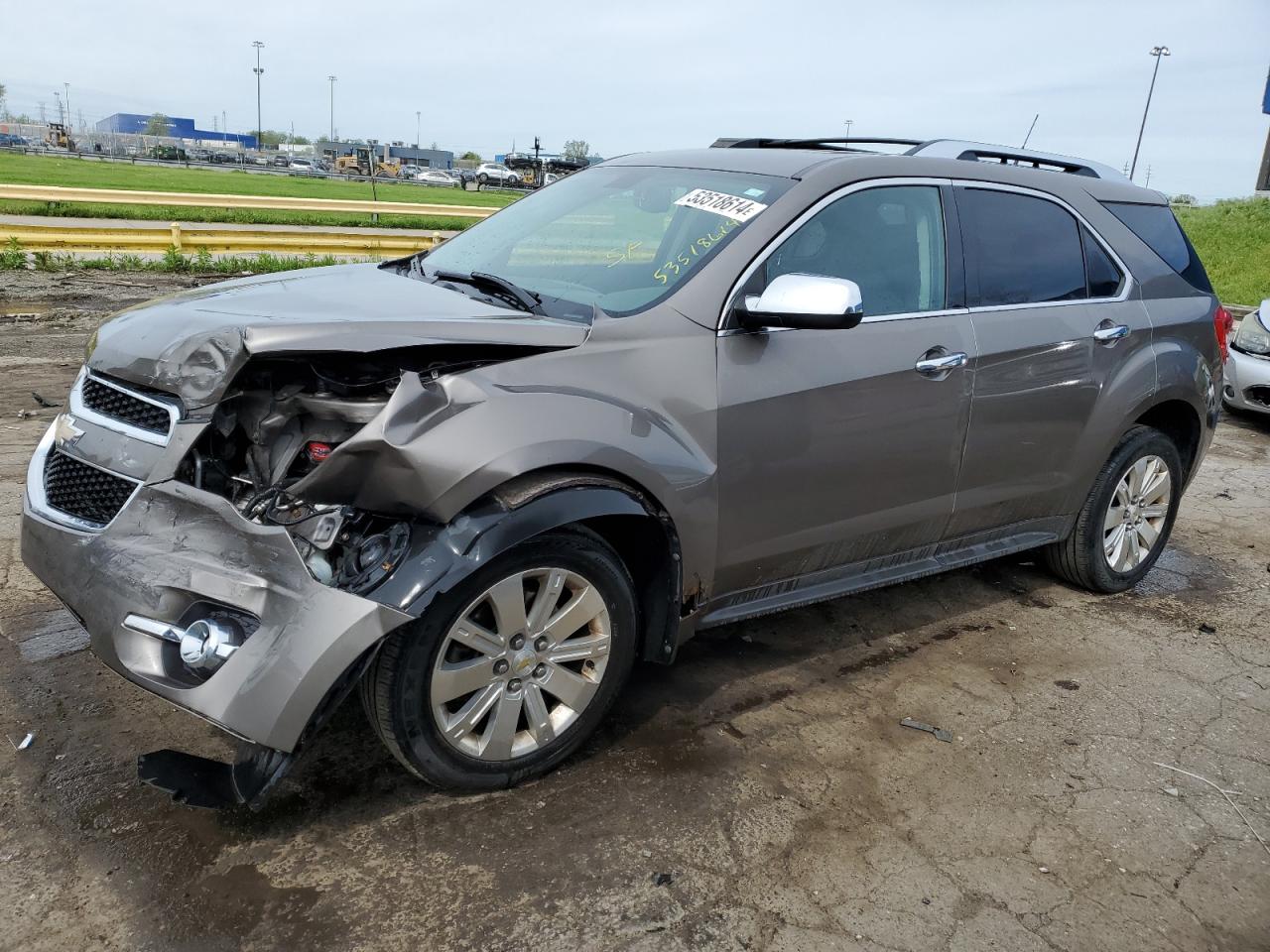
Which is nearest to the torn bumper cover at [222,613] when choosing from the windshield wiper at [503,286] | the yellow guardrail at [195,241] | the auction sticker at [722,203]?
the windshield wiper at [503,286]

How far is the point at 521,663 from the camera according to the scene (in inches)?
115

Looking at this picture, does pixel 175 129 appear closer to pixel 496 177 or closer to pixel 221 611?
pixel 496 177

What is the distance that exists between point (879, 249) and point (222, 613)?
248 centimetres

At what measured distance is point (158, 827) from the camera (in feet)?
9.06

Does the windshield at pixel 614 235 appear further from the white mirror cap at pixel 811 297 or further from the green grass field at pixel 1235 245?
the green grass field at pixel 1235 245

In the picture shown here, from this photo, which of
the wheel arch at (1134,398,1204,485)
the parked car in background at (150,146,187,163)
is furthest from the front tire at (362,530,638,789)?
the parked car in background at (150,146,187,163)

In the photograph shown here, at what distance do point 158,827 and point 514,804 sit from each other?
3.07 feet

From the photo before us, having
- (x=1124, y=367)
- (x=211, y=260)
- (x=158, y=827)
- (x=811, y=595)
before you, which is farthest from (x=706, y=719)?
(x=211, y=260)

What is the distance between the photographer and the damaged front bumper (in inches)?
99.0

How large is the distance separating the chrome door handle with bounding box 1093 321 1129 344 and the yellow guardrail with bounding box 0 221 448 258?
43.0 ft

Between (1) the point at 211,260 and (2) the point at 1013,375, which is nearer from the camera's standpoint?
(2) the point at 1013,375

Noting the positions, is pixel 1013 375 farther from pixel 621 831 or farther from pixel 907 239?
pixel 621 831

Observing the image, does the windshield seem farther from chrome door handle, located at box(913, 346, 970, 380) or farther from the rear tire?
the rear tire

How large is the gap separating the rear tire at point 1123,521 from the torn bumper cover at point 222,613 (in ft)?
11.2
